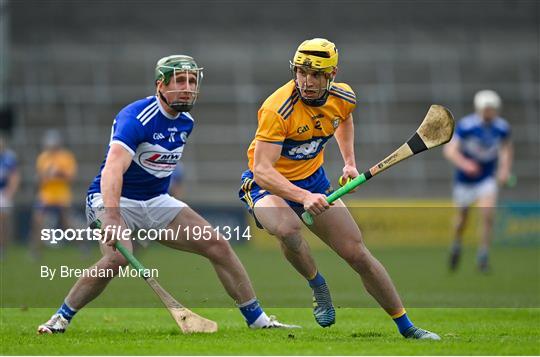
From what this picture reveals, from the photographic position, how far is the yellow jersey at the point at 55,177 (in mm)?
18609

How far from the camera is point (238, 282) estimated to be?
8016 mm

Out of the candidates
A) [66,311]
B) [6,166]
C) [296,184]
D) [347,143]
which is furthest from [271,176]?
[6,166]

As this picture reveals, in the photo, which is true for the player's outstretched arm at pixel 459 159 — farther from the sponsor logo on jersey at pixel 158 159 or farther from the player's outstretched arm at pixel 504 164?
the sponsor logo on jersey at pixel 158 159

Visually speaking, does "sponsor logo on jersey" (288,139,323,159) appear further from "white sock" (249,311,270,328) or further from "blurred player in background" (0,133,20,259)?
"blurred player in background" (0,133,20,259)

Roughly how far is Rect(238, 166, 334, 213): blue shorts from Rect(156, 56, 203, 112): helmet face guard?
689 mm

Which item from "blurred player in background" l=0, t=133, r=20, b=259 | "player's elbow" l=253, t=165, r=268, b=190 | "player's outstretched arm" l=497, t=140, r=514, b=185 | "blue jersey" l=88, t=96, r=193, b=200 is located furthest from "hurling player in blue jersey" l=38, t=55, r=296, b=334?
"blurred player in background" l=0, t=133, r=20, b=259

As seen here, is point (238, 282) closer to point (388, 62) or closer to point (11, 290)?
point (11, 290)

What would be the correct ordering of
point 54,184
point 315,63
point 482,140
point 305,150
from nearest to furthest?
point 315,63 < point 305,150 < point 482,140 < point 54,184

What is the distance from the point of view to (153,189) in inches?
314

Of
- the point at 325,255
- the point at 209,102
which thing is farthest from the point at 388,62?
the point at 325,255

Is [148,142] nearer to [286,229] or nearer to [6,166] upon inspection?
[286,229]

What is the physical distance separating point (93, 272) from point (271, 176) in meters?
1.48

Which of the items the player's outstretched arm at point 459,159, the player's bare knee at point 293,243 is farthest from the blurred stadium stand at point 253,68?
the player's bare knee at point 293,243

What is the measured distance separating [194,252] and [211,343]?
1083mm
